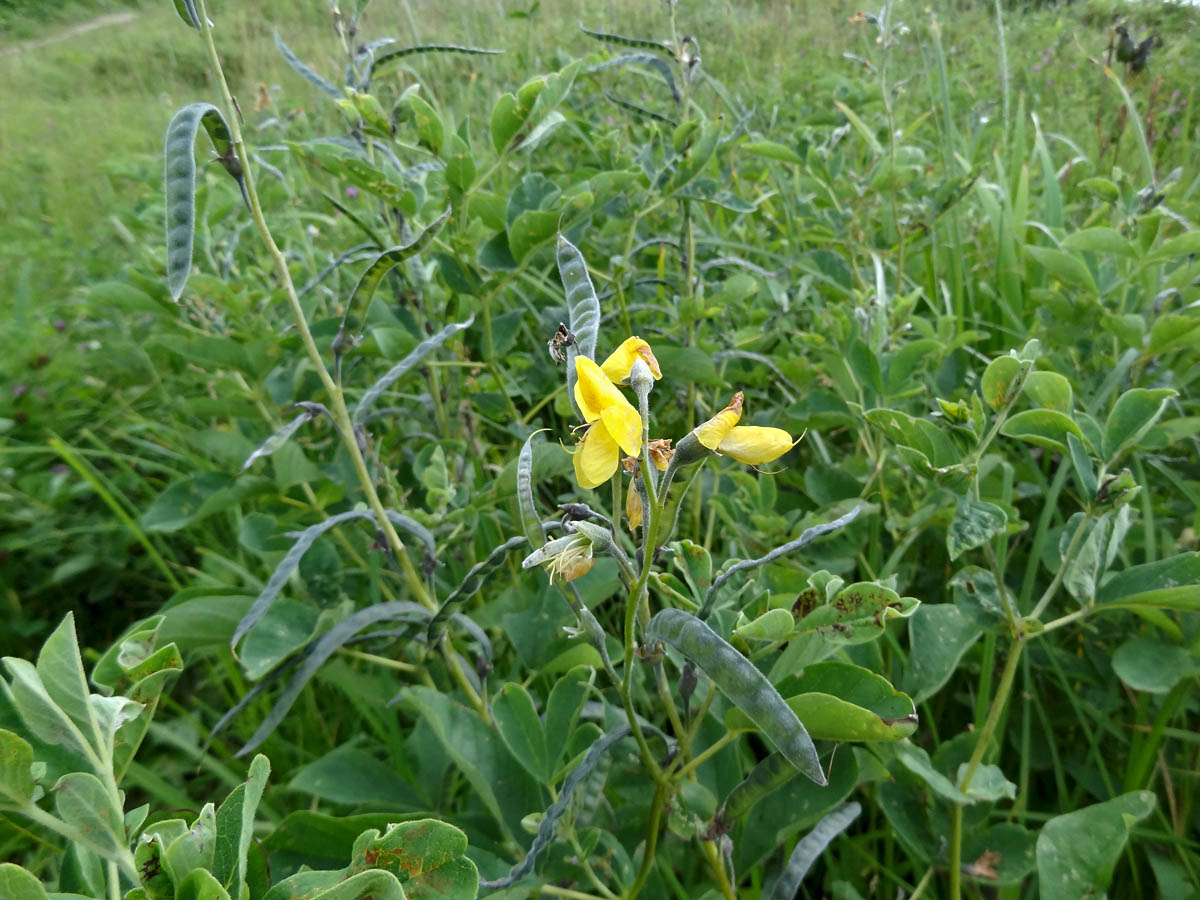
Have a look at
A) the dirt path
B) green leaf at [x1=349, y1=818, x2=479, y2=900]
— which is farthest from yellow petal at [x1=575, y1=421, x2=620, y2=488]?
the dirt path

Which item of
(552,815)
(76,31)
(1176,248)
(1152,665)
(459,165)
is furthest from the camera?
(76,31)

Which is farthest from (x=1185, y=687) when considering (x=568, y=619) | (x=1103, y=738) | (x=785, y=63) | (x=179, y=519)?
(x=785, y=63)

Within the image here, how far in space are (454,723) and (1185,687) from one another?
0.82 metres

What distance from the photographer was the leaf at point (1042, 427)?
70cm

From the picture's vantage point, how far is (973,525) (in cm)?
70

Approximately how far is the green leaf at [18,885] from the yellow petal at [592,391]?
35cm

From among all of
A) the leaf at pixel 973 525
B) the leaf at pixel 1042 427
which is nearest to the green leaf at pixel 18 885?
the leaf at pixel 973 525

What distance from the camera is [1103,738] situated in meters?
1.04

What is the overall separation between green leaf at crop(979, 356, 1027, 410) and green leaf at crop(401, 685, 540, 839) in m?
0.57

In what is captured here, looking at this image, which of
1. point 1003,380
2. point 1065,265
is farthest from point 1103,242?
point 1003,380

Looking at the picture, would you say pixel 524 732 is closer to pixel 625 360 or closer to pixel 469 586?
pixel 469 586

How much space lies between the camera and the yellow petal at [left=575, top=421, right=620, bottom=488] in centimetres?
48

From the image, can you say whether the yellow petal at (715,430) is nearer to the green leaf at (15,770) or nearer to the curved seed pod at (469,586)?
the curved seed pod at (469,586)

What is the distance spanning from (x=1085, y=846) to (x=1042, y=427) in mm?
392
